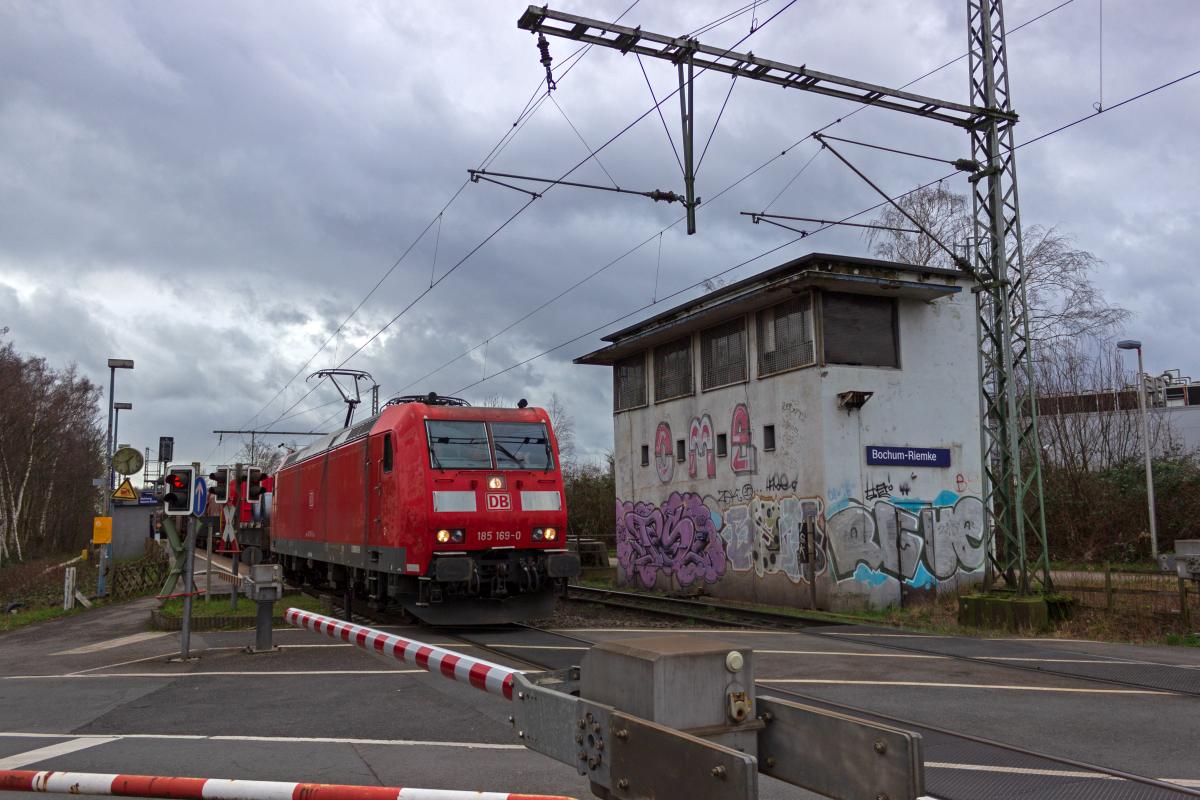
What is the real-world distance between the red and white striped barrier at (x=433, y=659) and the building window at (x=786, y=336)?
1435 cm

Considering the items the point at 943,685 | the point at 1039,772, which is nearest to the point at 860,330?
the point at 943,685

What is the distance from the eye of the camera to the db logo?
14562mm

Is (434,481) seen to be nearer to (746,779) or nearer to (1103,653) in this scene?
(1103,653)

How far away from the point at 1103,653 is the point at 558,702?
36.9ft

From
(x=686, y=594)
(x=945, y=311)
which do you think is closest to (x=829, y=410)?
(x=945, y=311)

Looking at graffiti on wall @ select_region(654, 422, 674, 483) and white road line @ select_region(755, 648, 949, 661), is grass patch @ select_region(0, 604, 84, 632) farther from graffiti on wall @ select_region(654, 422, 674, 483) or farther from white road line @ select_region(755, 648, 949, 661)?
white road line @ select_region(755, 648, 949, 661)

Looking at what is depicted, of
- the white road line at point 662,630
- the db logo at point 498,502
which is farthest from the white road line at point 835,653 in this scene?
the db logo at point 498,502

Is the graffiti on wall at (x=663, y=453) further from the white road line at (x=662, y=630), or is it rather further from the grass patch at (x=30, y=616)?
the grass patch at (x=30, y=616)

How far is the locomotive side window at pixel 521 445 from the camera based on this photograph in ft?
49.9

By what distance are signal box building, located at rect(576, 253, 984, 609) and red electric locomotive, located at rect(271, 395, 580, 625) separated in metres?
6.66

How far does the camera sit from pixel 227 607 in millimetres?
16844

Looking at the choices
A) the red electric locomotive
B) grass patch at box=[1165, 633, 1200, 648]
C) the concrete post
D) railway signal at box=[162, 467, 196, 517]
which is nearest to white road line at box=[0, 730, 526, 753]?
the concrete post

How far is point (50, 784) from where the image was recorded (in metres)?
5.61

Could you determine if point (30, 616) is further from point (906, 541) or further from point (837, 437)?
point (906, 541)
